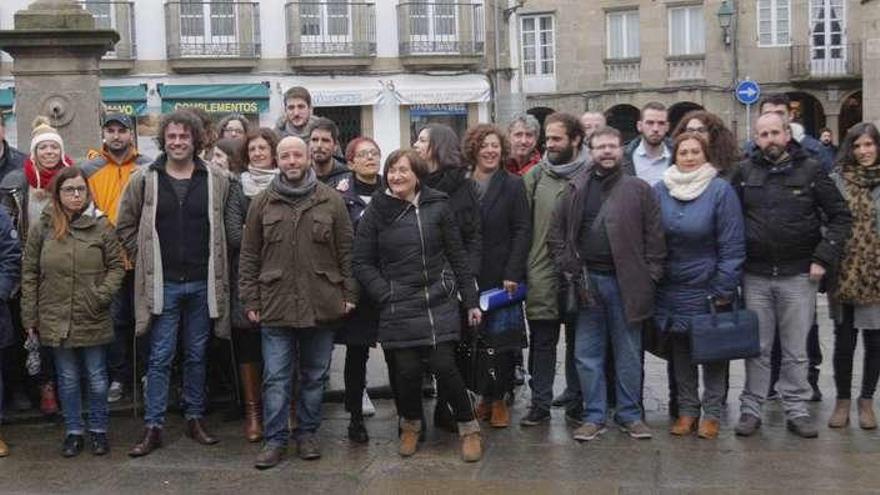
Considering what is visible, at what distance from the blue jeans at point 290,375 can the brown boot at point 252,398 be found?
30 cm

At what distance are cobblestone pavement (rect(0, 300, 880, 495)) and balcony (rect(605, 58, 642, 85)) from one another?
94.7 feet

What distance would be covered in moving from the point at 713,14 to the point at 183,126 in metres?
29.8

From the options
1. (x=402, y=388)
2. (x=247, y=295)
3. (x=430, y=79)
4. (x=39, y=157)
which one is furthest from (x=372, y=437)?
(x=430, y=79)

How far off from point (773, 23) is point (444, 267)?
30284 mm

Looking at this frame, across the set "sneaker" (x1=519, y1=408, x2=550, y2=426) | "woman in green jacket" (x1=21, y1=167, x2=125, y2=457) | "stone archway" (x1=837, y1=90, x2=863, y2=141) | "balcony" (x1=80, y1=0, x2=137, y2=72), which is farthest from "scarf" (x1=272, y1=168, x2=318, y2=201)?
"stone archway" (x1=837, y1=90, x2=863, y2=141)

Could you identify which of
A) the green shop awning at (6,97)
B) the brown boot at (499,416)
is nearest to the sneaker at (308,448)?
the brown boot at (499,416)

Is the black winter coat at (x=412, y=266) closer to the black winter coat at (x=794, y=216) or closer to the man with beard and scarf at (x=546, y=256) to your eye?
the man with beard and scarf at (x=546, y=256)

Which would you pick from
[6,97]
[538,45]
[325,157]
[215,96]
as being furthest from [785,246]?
[538,45]

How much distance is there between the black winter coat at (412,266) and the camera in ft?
21.8

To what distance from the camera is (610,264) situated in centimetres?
695

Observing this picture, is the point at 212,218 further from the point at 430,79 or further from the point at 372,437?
the point at 430,79

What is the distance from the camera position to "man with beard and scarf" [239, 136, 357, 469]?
21.8 ft

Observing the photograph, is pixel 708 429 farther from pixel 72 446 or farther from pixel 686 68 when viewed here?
pixel 686 68

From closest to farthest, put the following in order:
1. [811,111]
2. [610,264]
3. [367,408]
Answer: [610,264] < [367,408] < [811,111]
